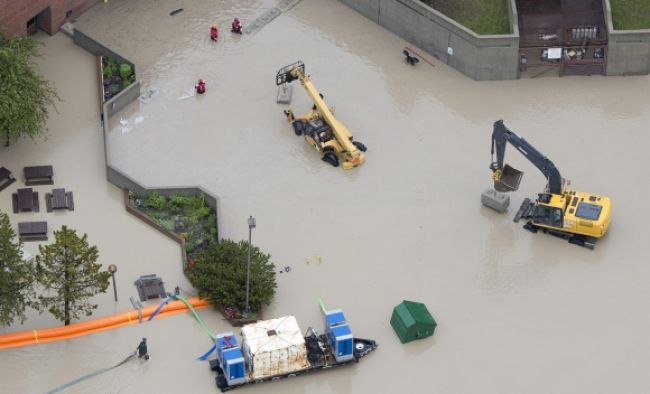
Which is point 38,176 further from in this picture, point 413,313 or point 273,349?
point 413,313

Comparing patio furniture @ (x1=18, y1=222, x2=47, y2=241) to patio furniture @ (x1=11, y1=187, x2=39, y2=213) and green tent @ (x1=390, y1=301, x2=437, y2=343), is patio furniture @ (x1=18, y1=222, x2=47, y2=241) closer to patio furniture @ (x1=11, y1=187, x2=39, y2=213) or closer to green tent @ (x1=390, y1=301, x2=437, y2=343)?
patio furniture @ (x1=11, y1=187, x2=39, y2=213)

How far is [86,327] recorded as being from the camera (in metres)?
59.2

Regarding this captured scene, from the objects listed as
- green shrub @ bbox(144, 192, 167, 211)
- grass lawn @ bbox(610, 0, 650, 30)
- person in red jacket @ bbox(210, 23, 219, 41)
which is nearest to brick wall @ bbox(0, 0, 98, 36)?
person in red jacket @ bbox(210, 23, 219, 41)

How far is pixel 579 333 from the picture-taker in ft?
195

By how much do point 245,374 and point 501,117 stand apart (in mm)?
21152

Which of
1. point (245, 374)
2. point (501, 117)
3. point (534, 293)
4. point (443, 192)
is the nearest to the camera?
point (245, 374)

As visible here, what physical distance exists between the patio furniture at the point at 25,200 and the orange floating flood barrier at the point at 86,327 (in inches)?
301

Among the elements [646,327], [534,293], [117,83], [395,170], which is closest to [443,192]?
[395,170]

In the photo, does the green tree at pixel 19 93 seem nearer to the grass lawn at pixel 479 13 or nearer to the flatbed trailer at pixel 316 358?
the flatbed trailer at pixel 316 358

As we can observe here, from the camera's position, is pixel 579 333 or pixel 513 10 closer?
pixel 579 333

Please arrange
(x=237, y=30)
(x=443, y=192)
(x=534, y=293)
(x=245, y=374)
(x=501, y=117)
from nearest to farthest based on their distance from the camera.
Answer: (x=245, y=374) < (x=534, y=293) < (x=443, y=192) < (x=501, y=117) < (x=237, y=30)

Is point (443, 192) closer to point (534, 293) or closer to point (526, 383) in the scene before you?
point (534, 293)

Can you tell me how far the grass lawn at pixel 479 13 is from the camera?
7400cm

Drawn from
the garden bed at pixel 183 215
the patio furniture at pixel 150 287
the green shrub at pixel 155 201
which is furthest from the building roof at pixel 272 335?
the green shrub at pixel 155 201
